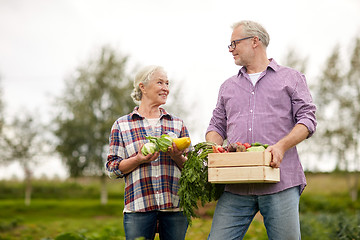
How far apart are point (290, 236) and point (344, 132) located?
22939mm

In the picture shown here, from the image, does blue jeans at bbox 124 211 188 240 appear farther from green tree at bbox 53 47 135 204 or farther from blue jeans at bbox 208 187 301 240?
green tree at bbox 53 47 135 204

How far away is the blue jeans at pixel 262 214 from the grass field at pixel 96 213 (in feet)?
7.08

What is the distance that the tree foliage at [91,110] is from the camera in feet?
86.1

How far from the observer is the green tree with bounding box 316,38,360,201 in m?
25.2

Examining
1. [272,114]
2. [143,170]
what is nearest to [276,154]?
[272,114]

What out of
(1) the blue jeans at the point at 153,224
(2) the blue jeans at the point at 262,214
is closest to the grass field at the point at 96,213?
(1) the blue jeans at the point at 153,224

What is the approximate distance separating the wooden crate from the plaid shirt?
717 millimetres

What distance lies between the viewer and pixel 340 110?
26.2 metres

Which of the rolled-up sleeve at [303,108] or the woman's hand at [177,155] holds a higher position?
the rolled-up sleeve at [303,108]

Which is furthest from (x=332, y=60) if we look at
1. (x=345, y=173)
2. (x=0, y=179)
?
(x=0, y=179)

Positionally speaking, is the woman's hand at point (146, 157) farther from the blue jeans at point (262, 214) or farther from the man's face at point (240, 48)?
the man's face at point (240, 48)

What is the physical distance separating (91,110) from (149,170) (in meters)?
23.2

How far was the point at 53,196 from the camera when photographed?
31453 millimetres

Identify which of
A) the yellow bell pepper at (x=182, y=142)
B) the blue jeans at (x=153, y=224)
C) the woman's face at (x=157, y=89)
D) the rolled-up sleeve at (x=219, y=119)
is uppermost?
the woman's face at (x=157, y=89)
